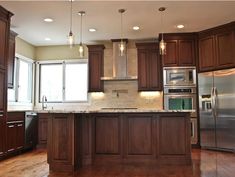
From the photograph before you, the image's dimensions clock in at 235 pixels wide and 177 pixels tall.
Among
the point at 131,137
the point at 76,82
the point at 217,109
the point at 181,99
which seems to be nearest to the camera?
the point at 131,137

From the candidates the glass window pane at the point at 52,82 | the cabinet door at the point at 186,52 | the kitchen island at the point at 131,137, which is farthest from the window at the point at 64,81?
the kitchen island at the point at 131,137

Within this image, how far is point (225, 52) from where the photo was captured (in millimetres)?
5711

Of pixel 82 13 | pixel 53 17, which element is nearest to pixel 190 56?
pixel 82 13

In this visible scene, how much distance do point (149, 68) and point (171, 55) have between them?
2.20ft

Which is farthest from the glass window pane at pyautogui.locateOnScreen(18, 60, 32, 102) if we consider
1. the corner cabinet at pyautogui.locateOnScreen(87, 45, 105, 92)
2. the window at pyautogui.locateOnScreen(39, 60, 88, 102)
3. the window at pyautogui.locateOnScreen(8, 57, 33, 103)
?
the corner cabinet at pyautogui.locateOnScreen(87, 45, 105, 92)

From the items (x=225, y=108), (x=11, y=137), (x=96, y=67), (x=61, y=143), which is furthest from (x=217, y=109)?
(x=11, y=137)

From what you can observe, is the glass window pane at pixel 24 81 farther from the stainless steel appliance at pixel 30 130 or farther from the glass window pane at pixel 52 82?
the stainless steel appliance at pixel 30 130

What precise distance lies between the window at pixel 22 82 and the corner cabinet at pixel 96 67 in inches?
71.4

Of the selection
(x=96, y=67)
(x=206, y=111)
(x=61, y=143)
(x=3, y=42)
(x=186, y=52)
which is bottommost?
(x=61, y=143)

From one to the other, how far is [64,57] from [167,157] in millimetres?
4510

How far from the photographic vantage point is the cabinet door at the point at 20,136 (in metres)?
5.33

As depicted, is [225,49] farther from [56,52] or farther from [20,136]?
[20,136]

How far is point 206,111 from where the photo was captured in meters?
5.93

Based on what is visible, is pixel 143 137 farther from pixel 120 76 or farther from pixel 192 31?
pixel 192 31
